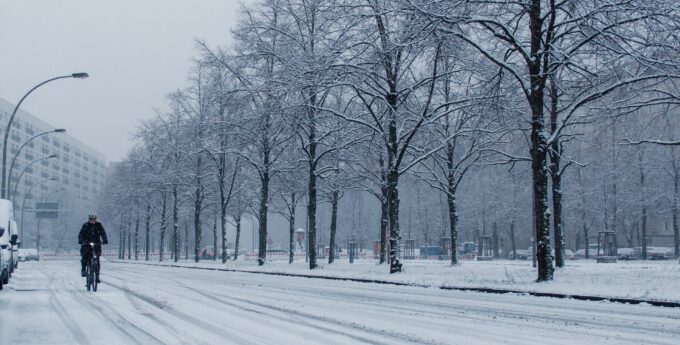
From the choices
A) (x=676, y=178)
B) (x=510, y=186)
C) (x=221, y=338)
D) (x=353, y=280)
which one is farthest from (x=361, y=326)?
(x=510, y=186)

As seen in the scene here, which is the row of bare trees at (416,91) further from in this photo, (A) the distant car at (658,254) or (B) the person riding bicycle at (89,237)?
(B) the person riding bicycle at (89,237)

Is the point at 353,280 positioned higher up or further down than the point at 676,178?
further down

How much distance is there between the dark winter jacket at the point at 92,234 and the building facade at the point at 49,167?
89.7 meters

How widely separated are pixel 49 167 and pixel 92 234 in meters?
132

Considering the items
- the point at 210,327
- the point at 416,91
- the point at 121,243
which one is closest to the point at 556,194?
the point at 416,91

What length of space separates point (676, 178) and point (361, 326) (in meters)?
42.3

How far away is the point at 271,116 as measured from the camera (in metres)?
28.7

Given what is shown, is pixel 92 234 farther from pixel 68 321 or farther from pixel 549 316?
pixel 549 316

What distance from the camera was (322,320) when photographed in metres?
9.77

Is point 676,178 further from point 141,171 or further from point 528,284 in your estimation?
point 141,171

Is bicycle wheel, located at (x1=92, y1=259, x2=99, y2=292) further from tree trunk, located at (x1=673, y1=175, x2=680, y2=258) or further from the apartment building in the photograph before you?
the apartment building

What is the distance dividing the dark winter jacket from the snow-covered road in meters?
1.45

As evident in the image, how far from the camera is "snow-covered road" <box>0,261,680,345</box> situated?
7.96 meters

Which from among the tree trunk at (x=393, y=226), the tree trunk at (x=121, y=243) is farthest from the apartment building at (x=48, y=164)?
the tree trunk at (x=393, y=226)
